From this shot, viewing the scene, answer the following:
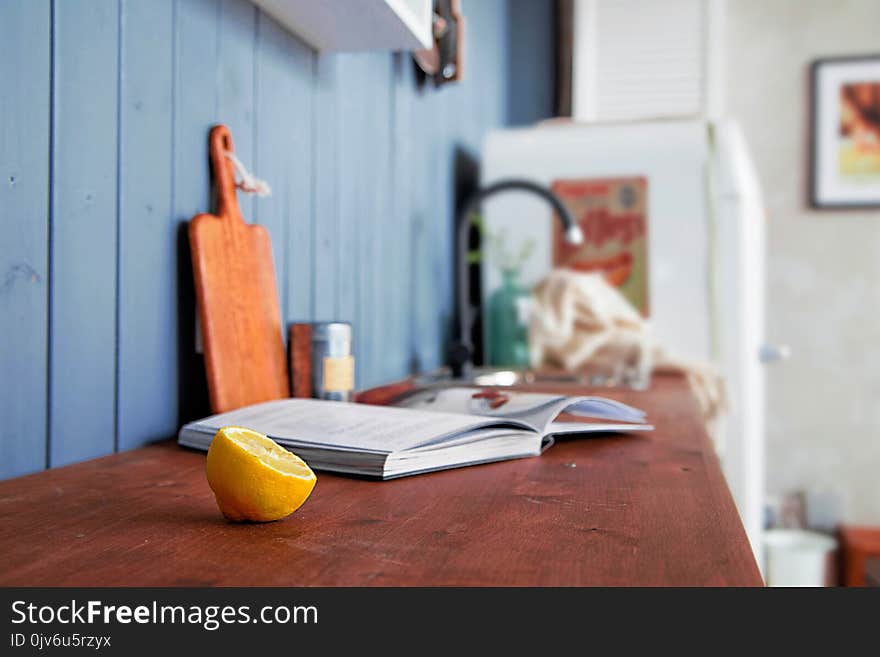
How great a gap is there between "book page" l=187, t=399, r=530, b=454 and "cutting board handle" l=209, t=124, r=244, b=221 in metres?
0.23

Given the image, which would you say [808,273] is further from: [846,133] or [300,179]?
[300,179]

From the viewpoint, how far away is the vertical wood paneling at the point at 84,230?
73cm

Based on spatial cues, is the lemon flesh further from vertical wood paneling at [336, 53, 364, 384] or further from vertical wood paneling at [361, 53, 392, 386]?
vertical wood paneling at [361, 53, 392, 386]

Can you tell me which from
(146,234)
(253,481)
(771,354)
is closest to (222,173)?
(146,234)

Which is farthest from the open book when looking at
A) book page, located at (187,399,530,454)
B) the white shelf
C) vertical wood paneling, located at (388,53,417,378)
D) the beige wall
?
the beige wall

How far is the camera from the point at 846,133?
9.57 feet

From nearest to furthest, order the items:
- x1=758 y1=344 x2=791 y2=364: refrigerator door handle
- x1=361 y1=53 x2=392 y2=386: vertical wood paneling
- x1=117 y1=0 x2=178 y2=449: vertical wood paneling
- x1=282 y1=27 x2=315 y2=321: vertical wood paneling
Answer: x1=117 y1=0 x2=178 y2=449: vertical wood paneling → x1=282 y1=27 x2=315 y2=321: vertical wood paneling → x1=361 y1=53 x2=392 y2=386: vertical wood paneling → x1=758 y1=344 x2=791 y2=364: refrigerator door handle

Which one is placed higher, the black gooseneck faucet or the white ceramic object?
the black gooseneck faucet

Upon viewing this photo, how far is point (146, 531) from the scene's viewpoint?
0.54m

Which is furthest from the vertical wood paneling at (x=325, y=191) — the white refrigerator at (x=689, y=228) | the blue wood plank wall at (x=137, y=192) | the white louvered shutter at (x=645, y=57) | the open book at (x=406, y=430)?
the white louvered shutter at (x=645, y=57)

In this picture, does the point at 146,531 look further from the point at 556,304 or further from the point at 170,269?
the point at 556,304

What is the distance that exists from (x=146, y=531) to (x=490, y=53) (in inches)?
87.9

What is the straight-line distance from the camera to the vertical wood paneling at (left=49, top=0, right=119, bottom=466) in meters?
0.73
